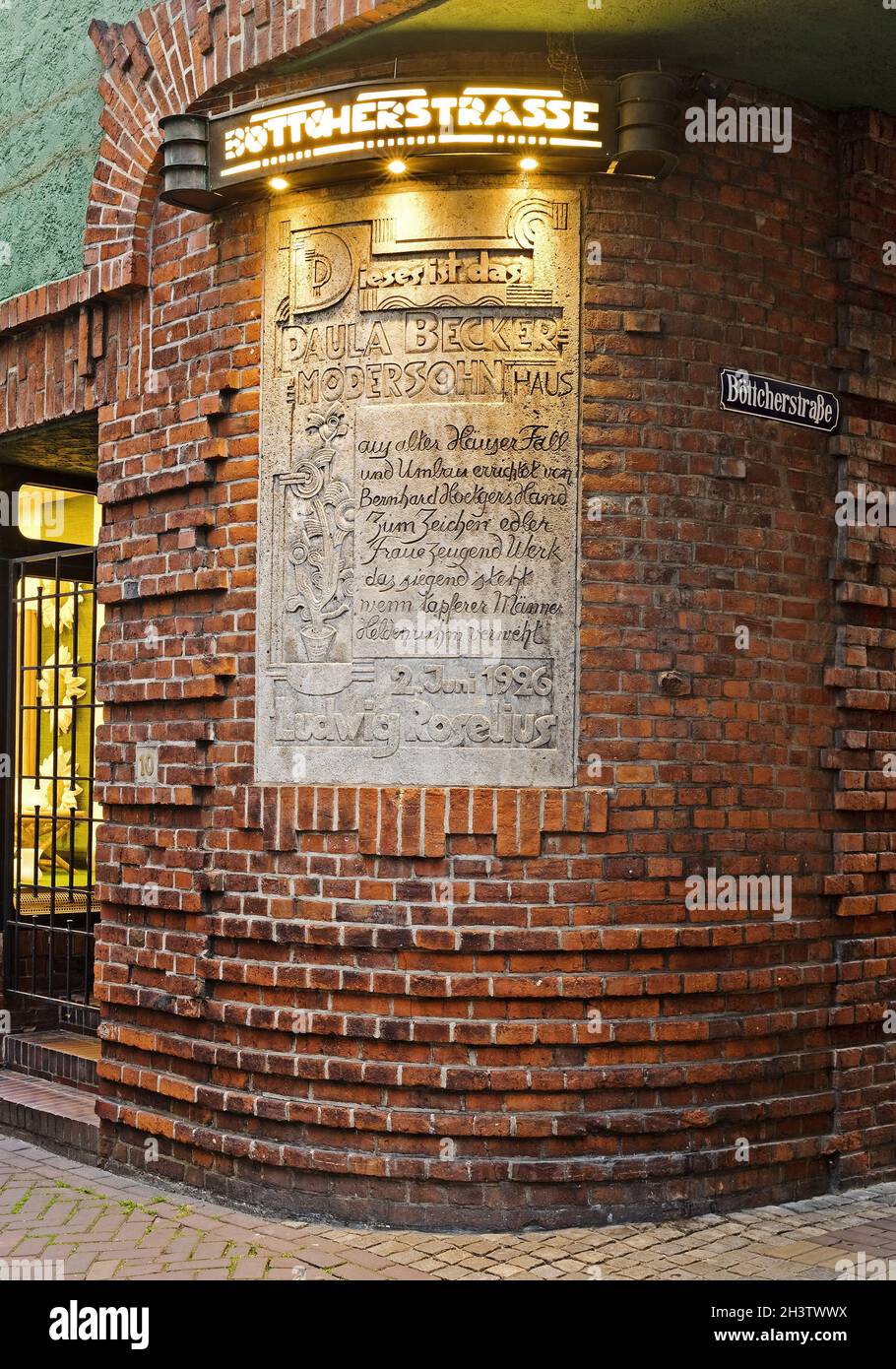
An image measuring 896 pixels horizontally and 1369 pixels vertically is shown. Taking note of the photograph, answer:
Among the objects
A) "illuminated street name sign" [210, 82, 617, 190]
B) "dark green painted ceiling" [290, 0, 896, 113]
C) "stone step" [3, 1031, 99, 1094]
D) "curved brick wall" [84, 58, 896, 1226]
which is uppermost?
"dark green painted ceiling" [290, 0, 896, 113]

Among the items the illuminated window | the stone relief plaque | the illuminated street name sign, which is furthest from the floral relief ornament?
the illuminated window

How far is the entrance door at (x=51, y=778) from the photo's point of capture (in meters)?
8.62

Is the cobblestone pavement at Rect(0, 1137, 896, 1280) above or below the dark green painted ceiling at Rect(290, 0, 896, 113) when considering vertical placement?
below

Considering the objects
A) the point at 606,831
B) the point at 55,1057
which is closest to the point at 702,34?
the point at 606,831

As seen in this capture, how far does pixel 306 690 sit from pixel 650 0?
2974 mm

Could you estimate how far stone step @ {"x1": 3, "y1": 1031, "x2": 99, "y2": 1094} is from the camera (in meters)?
7.75

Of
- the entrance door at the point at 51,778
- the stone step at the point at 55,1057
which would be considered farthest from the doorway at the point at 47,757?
the stone step at the point at 55,1057

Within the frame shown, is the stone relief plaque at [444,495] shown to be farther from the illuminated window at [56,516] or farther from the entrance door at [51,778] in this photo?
the illuminated window at [56,516]

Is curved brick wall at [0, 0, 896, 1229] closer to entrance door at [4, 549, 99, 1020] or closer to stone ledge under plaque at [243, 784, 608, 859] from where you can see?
stone ledge under plaque at [243, 784, 608, 859]

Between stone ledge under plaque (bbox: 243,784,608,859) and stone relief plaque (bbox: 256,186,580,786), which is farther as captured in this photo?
stone relief plaque (bbox: 256,186,580,786)

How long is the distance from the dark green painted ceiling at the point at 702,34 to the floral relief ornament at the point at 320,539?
1.52 metres

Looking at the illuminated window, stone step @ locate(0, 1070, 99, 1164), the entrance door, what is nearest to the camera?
stone step @ locate(0, 1070, 99, 1164)

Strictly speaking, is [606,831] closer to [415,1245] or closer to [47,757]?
[415,1245]

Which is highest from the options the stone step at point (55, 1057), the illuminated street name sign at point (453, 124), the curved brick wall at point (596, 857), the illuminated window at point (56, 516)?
the illuminated street name sign at point (453, 124)
